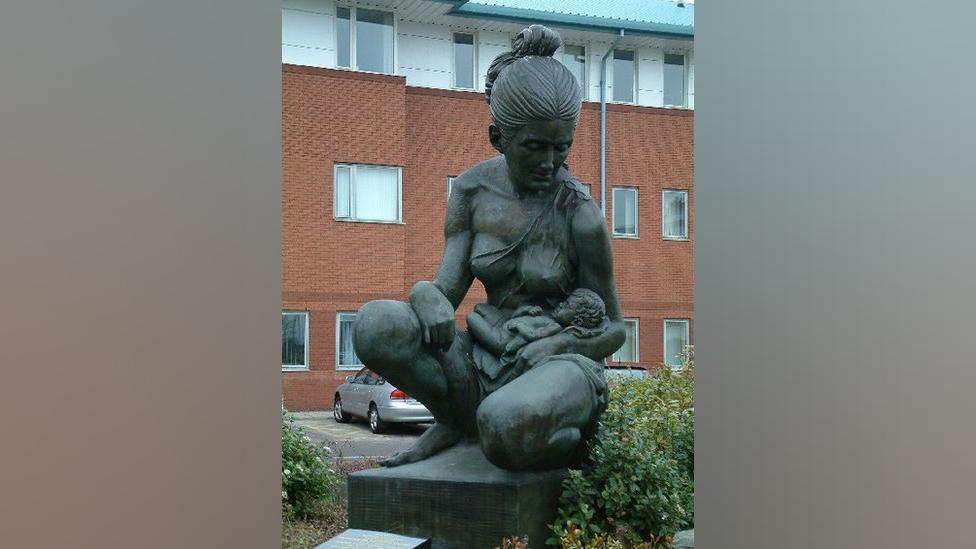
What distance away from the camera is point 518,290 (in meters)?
4.74

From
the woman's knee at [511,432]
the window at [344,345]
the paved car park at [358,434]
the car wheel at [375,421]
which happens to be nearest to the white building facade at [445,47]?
the window at [344,345]

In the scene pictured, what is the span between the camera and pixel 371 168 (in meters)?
18.8

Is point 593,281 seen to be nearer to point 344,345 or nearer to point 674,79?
point 344,345

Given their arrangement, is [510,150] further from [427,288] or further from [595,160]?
[595,160]

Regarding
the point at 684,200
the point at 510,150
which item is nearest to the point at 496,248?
the point at 510,150

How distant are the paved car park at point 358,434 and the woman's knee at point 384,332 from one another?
616cm

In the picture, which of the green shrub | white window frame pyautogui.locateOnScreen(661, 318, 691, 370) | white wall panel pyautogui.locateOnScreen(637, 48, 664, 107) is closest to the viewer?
the green shrub

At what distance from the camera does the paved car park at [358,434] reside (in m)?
11.4

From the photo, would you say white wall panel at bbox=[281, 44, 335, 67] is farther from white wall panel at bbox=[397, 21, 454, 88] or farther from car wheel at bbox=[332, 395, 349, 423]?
car wheel at bbox=[332, 395, 349, 423]

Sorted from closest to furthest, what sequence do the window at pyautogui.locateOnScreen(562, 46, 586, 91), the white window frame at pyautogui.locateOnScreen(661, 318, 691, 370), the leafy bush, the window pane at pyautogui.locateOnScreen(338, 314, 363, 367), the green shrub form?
the leafy bush
the green shrub
the window pane at pyautogui.locateOnScreen(338, 314, 363, 367)
the window at pyautogui.locateOnScreen(562, 46, 586, 91)
the white window frame at pyautogui.locateOnScreen(661, 318, 691, 370)

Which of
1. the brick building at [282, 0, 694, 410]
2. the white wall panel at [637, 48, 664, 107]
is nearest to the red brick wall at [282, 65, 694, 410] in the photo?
the brick building at [282, 0, 694, 410]

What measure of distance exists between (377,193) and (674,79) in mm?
6530

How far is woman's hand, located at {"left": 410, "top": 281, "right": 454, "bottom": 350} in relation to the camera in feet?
14.4

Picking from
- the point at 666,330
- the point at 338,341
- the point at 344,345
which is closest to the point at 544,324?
the point at 338,341
